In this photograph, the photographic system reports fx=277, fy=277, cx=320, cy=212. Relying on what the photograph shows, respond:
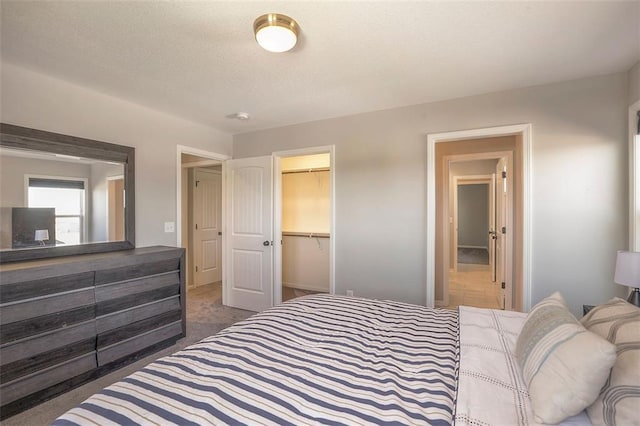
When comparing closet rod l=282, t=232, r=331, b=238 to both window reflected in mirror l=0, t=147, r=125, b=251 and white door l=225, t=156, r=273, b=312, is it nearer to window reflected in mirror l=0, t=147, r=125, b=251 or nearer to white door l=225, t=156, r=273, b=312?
white door l=225, t=156, r=273, b=312

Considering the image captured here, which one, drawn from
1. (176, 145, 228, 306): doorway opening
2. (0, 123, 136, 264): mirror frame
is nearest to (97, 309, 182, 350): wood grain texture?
(0, 123, 136, 264): mirror frame

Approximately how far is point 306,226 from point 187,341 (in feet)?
8.63

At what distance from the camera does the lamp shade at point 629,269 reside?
5.43 feet

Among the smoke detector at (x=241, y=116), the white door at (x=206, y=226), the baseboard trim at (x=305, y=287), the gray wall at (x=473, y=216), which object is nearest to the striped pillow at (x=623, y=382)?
the smoke detector at (x=241, y=116)

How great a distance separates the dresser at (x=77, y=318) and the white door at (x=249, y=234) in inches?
44.8

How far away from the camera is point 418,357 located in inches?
49.4

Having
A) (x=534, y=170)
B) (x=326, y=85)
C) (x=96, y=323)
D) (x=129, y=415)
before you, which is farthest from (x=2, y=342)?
(x=534, y=170)

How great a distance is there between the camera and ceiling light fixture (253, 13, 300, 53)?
4.99 feet

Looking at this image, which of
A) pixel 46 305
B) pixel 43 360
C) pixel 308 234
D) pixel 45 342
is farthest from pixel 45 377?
pixel 308 234

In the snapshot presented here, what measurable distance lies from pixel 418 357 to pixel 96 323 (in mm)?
2392

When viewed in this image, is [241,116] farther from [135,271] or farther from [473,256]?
[473,256]

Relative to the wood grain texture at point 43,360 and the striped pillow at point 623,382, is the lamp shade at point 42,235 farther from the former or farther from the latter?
the striped pillow at point 623,382

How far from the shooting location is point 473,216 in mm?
9453

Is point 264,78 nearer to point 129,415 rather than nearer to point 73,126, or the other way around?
point 73,126
